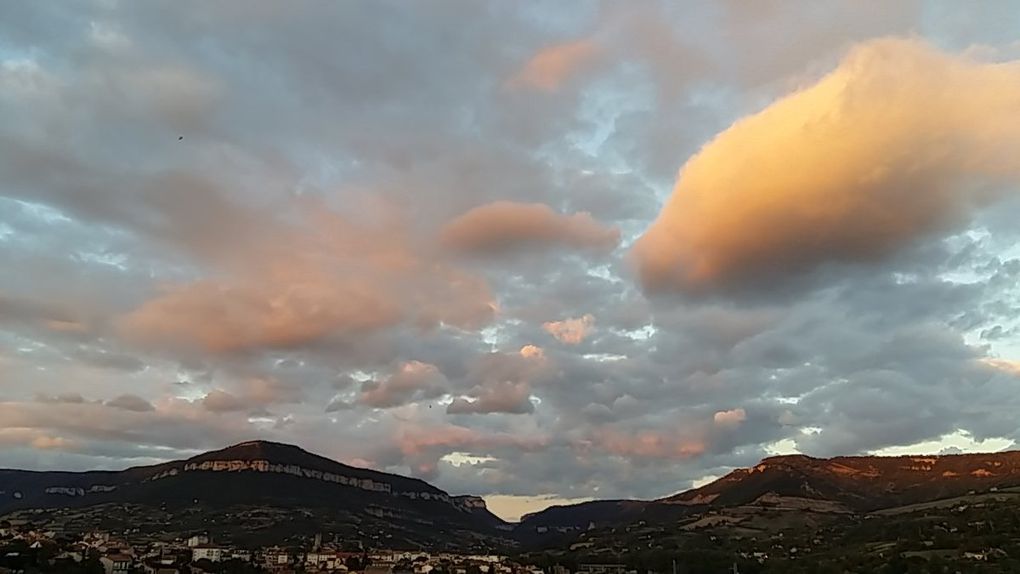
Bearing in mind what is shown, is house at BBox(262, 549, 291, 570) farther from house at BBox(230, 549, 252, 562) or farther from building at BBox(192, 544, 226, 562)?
building at BBox(192, 544, 226, 562)

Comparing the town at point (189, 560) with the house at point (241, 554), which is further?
the house at point (241, 554)

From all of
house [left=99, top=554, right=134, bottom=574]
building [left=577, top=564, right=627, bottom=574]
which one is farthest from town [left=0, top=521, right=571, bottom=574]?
building [left=577, top=564, right=627, bottom=574]

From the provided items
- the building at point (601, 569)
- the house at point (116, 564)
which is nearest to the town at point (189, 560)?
the house at point (116, 564)

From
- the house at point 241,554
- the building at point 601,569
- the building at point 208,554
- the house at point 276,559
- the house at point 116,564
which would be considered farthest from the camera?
the building at point 601,569

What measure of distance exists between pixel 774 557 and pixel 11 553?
130650 mm

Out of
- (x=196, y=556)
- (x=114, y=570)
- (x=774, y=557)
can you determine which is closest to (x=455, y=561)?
(x=196, y=556)

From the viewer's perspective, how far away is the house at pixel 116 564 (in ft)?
370

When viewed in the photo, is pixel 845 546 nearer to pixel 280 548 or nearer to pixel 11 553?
pixel 280 548

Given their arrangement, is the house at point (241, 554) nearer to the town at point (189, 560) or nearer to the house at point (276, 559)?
the town at point (189, 560)

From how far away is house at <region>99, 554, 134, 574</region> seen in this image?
112844mm

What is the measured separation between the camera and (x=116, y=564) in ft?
385

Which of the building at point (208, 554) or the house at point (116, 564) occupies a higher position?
the building at point (208, 554)

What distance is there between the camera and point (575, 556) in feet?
655

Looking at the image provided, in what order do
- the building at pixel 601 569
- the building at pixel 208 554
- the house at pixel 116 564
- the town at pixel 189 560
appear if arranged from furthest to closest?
the building at pixel 601 569
the building at pixel 208 554
the house at pixel 116 564
the town at pixel 189 560
